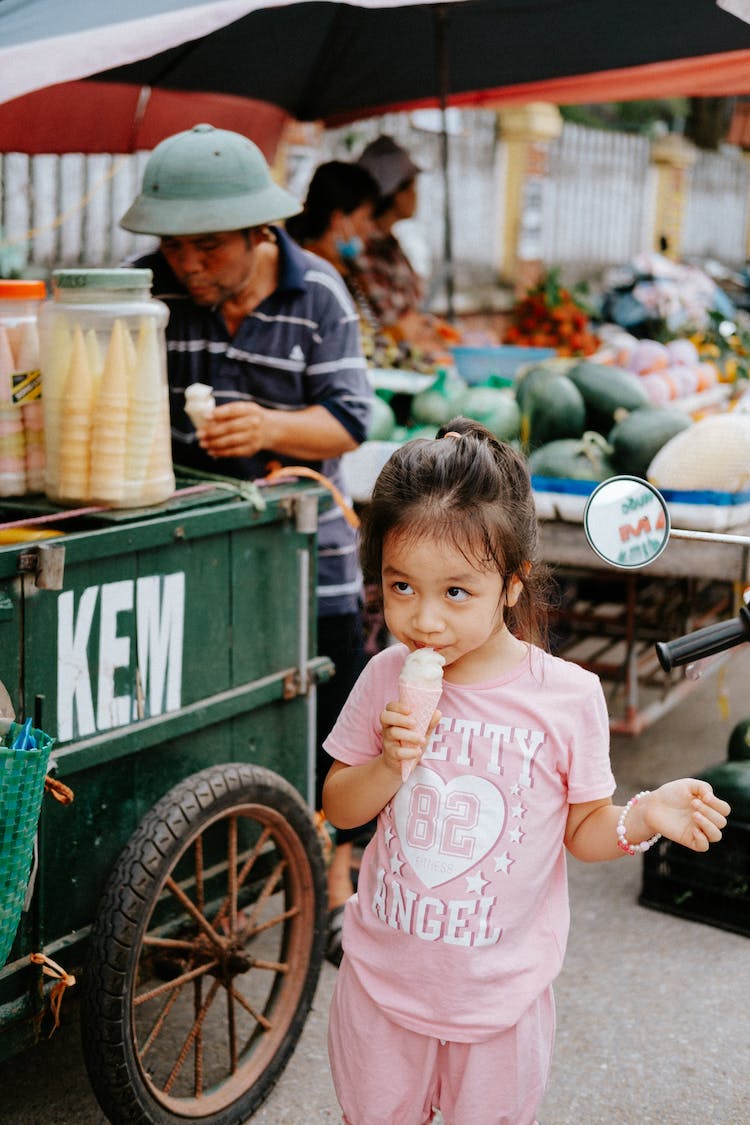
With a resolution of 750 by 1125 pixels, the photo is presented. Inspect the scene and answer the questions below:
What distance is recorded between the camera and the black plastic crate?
12.5 ft

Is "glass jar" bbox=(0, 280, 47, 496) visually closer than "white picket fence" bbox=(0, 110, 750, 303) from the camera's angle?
Yes

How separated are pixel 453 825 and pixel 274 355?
5.71ft

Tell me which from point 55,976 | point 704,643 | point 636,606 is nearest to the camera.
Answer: point 704,643

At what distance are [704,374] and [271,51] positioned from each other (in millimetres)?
2973

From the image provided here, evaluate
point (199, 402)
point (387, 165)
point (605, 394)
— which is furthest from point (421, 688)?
point (387, 165)

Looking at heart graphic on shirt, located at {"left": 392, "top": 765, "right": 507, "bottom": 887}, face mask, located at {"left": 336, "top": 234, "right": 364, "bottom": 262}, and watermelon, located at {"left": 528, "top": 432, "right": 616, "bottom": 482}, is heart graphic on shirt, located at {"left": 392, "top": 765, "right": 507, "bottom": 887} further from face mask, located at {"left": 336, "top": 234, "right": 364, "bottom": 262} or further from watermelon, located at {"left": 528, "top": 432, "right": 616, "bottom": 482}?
face mask, located at {"left": 336, "top": 234, "right": 364, "bottom": 262}

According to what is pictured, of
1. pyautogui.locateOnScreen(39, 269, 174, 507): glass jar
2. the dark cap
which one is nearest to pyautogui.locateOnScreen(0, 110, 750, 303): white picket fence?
the dark cap

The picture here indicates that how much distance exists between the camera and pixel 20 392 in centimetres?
260

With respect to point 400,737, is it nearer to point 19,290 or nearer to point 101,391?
point 101,391

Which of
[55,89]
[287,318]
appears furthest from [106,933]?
[55,89]

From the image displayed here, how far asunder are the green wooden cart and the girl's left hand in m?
1.08

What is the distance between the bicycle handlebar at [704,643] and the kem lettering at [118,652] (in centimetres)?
115

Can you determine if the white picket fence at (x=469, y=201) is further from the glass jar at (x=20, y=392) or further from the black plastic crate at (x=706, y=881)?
the black plastic crate at (x=706, y=881)

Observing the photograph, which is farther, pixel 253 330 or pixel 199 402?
pixel 253 330
